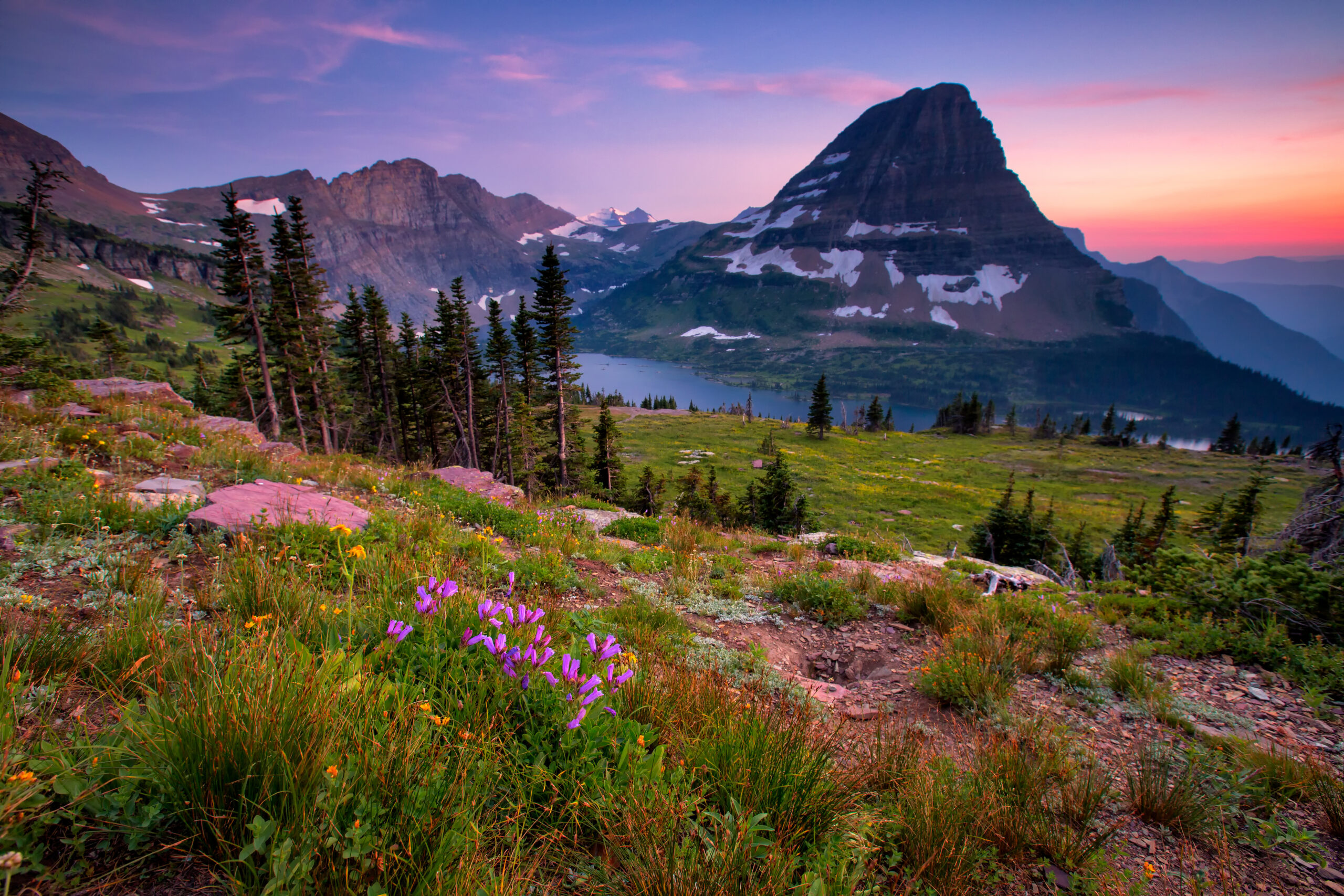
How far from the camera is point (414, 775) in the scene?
1.97 m

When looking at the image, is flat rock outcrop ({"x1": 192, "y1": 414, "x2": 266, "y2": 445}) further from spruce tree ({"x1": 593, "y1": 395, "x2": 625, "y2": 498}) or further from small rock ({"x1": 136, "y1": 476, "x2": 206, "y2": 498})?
spruce tree ({"x1": 593, "y1": 395, "x2": 625, "y2": 498})

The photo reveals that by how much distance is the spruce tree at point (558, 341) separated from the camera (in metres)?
32.4

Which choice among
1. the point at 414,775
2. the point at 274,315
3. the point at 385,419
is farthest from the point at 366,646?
the point at 385,419

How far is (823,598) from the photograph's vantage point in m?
6.80

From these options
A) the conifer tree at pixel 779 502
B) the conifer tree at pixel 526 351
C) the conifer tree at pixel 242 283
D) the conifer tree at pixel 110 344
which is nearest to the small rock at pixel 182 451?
the conifer tree at pixel 242 283

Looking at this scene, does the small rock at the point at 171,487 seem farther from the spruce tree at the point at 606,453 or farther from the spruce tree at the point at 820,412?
the spruce tree at the point at 820,412

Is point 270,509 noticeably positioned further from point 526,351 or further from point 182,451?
point 526,351

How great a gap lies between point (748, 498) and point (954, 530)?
1948 centimetres

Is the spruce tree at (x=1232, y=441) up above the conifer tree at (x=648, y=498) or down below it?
below

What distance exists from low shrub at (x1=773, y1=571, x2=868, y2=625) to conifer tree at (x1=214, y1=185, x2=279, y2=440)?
32.8 meters

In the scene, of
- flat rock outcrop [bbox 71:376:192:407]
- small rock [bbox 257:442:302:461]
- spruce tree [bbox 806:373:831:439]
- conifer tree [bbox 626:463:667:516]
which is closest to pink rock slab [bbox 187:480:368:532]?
small rock [bbox 257:442:302:461]

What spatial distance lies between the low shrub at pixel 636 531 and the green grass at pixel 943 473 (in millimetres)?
24402

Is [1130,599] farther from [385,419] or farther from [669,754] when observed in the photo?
[385,419]

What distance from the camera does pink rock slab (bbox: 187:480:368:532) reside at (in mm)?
4719
